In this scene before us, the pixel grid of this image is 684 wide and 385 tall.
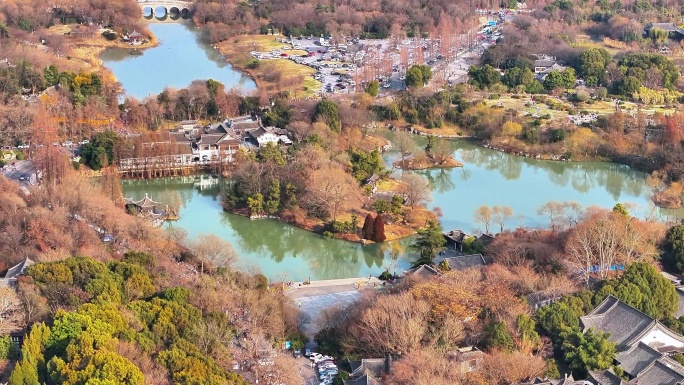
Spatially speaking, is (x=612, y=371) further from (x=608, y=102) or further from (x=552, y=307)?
(x=608, y=102)

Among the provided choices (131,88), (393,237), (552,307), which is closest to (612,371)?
(552,307)

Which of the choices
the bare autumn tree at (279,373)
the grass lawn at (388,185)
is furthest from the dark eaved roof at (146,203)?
the bare autumn tree at (279,373)

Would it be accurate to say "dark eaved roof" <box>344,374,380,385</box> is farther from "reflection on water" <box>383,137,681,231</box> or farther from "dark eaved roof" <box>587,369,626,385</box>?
"reflection on water" <box>383,137,681,231</box>

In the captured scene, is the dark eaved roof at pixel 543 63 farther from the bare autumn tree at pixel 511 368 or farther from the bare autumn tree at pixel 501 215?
the bare autumn tree at pixel 511 368

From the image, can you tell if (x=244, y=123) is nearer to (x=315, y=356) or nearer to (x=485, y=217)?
(x=485, y=217)

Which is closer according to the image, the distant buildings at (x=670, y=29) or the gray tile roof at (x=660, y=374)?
the gray tile roof at (x=660, y=374)

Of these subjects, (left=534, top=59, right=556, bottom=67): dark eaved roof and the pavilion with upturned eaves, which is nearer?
the pavilion with upturned eaves

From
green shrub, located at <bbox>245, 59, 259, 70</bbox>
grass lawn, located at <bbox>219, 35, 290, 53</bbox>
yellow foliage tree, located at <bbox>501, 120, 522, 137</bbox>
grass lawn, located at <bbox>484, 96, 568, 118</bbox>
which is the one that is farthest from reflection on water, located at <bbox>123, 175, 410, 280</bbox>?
grass lawn, located at <bbox>219, 35, 290, 53</bbox>
